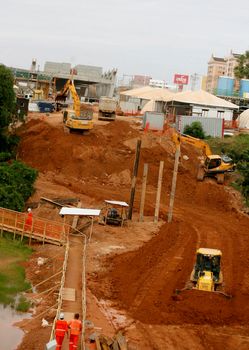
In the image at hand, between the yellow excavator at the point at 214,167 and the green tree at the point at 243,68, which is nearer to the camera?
the yellow excavator at the point at 214,167

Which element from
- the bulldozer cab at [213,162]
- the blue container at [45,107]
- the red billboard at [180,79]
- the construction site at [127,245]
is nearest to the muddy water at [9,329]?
the construction site at [127,245]

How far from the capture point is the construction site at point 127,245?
21.2 m

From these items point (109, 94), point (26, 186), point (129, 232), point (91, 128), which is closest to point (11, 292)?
point (129, 232)

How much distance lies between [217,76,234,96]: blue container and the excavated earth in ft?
113

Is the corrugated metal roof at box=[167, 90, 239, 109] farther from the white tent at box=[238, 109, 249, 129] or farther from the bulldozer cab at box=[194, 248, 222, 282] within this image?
the bulldozer cab at box=[194, 248, 222, 282]

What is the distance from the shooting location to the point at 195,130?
6106cm

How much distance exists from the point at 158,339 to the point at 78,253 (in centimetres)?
1041

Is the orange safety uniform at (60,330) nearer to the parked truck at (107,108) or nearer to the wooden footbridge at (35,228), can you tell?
the wooden footbridge at (35,228)

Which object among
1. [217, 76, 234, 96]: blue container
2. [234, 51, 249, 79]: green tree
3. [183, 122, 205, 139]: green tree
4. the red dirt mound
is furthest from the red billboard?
the red dirt mound

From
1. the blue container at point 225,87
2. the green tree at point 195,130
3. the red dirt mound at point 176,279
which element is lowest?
the red dirt mound at point 176,279

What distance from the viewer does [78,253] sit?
29875 mm

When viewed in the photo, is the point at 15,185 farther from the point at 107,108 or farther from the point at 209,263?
the point at 107,108

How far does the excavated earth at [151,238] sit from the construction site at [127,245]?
58 millimetres

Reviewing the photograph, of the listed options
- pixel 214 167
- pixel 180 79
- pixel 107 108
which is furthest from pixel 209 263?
Result: pixel 180 79
